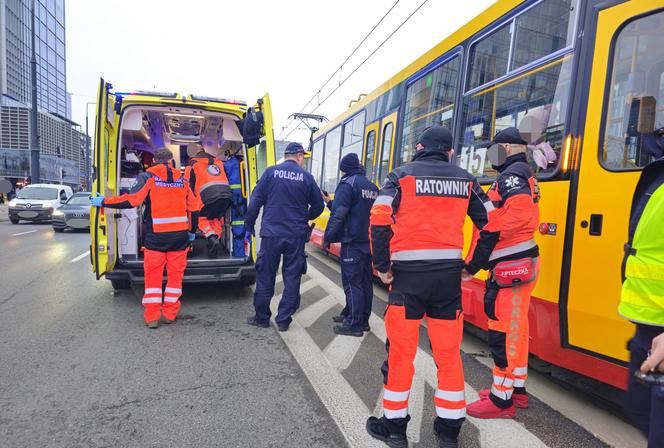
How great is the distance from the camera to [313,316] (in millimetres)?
4988

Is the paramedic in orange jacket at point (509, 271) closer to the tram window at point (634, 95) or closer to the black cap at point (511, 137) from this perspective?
the black cap at point (511, 137)

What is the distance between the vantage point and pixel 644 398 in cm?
152

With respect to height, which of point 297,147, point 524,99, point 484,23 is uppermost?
point 484,23

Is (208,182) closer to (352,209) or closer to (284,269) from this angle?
(284,269)

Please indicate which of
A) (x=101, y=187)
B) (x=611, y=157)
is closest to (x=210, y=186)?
(x=101, y=187)

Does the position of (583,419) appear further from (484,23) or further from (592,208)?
(484,23)

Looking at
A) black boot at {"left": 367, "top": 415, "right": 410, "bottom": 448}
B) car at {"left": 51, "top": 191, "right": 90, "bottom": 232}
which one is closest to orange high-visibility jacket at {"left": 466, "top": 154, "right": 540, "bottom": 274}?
black boot at {"left": 367, "top": 415, "right": 410, "bottom": 448}

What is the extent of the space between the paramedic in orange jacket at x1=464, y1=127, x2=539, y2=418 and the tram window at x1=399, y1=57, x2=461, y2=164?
1.95 m

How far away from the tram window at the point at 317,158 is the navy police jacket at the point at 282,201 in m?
6.60

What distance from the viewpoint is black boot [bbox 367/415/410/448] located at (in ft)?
7.80

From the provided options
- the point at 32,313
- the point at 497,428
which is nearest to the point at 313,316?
the point at 497,428

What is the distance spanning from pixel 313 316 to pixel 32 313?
3.33m

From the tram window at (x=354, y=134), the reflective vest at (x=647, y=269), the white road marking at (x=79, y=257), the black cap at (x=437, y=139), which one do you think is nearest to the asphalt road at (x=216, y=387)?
the reflective vest at (x=647, y=269)

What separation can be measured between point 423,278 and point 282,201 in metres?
2.36
